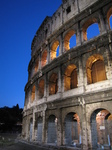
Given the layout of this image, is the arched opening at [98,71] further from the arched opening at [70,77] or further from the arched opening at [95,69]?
the arched opening at [70,77]

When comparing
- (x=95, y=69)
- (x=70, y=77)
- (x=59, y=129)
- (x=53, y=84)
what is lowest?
(x=59, y=129)

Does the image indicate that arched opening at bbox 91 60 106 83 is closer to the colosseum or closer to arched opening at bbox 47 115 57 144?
the colosseum

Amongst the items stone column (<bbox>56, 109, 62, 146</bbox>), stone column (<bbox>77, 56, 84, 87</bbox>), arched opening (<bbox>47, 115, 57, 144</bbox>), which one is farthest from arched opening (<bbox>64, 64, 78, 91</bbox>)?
arched opening (<bbox>47, 115, 57, 144</bbox>)

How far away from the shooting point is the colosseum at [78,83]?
8398 millimetres

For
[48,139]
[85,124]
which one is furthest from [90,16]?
[48,139]

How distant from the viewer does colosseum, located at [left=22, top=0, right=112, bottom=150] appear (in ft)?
27.6

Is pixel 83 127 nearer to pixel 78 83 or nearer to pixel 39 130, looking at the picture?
pixel 78 83

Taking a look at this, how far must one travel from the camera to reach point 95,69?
1025 cm

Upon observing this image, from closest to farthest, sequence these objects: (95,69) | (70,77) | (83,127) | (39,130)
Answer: (83,127), (95,69), (70,77), (39,130)

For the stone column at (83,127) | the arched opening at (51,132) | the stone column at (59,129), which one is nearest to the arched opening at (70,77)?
the stone column at (59,129)

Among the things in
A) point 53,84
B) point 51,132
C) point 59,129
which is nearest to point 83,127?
point 59,129

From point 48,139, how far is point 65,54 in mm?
6971

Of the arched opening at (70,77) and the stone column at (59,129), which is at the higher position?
the arched opening at (70,77)

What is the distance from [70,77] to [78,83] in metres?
2.12
